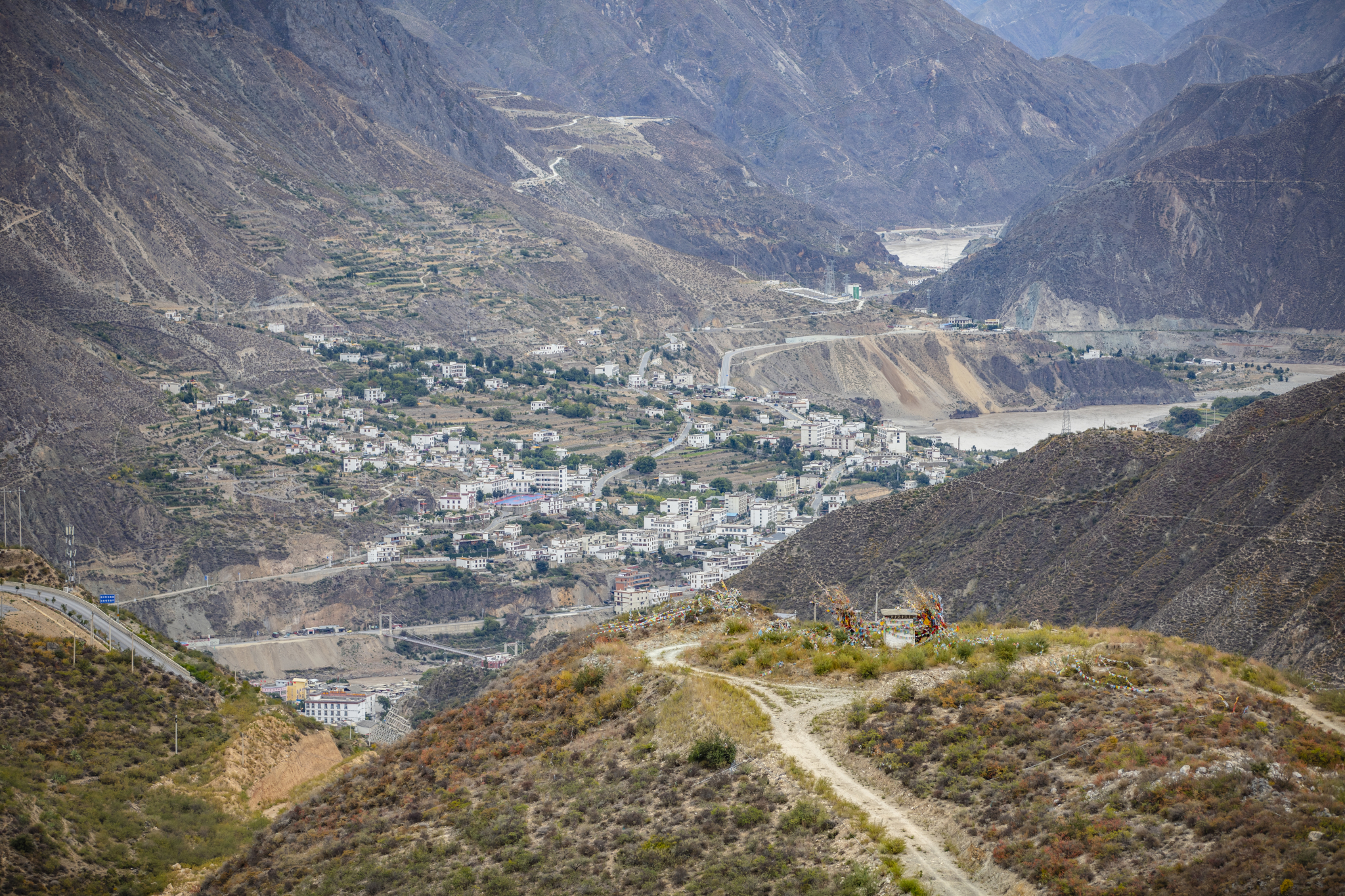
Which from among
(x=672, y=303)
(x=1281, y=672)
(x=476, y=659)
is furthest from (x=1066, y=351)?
(x=1281, y=672)

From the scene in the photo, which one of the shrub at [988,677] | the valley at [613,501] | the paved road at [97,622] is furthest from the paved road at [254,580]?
the shrub at [988,677]

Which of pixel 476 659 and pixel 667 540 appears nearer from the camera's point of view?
pixel 476 659

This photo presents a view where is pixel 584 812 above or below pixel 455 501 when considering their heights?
below

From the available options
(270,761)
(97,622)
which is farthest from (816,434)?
(270,761)

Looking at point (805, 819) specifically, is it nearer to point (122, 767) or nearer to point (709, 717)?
point (709, 717)

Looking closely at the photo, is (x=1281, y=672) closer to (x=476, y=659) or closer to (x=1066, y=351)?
(x=476, y=659)
